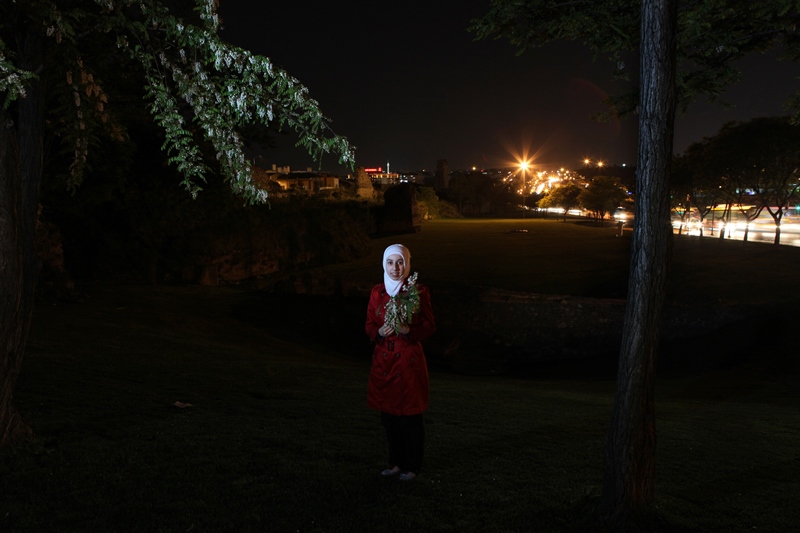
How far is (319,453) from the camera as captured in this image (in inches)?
247

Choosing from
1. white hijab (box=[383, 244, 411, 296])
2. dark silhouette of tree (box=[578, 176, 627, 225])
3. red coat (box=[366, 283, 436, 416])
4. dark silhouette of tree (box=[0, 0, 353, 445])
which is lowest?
red coat (box=[366, 283, 436, 416])

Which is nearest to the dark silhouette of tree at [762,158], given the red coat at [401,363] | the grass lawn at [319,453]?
the grass lawn at [319,453]

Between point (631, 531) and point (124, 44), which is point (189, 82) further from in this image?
point (631, 531)

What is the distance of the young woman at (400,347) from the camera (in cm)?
512

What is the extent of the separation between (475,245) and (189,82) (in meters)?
46.3

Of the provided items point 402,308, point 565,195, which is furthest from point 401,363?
point 565,195

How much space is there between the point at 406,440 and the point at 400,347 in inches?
39.4

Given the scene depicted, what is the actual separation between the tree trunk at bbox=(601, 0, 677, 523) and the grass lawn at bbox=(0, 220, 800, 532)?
0.52m

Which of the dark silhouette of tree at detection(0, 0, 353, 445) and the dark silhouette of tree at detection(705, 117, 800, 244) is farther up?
the dark silhouette of tree at detection(705, 117, 800, 244)

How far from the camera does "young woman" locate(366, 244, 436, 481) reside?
5117 mm

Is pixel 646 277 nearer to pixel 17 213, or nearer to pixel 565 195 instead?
pixel 17 213

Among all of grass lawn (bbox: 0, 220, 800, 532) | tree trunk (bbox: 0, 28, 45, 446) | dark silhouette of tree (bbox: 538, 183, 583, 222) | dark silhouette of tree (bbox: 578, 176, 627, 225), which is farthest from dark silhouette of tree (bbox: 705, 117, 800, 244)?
tree trunk (bbox: 0, 28, 45, 446)

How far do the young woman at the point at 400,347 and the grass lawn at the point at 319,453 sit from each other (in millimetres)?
634

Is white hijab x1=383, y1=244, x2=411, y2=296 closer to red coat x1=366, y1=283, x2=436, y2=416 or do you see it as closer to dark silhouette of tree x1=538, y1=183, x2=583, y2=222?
A: red coat x1=366, y1=283, x2=436, y2=416
